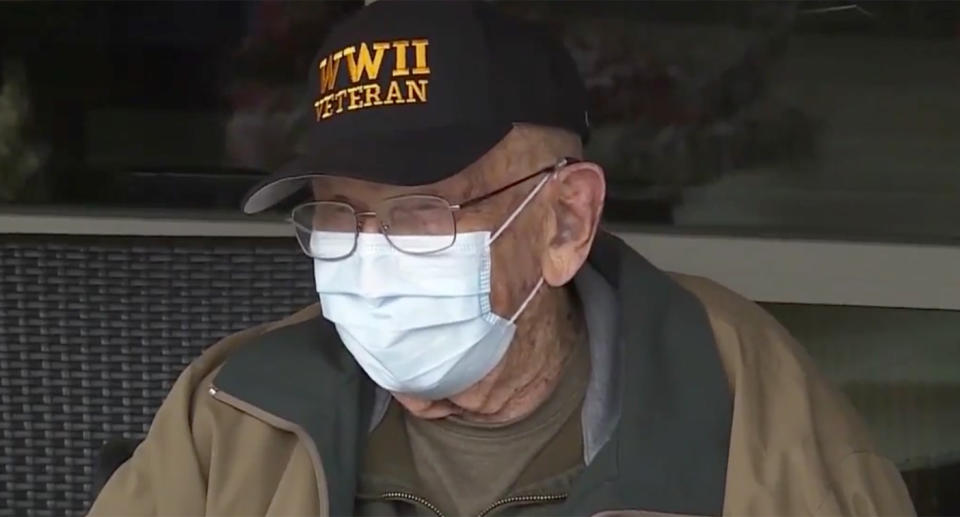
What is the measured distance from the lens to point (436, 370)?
5.43 feet

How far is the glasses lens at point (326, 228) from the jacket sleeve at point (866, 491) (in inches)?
24.4

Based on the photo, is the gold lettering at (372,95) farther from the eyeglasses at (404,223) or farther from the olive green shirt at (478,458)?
the olive green shirt at (478,458)

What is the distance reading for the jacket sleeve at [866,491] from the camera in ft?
5.22

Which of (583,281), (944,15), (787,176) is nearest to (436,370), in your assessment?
(583,281)

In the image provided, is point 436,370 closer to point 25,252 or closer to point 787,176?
point 25,252

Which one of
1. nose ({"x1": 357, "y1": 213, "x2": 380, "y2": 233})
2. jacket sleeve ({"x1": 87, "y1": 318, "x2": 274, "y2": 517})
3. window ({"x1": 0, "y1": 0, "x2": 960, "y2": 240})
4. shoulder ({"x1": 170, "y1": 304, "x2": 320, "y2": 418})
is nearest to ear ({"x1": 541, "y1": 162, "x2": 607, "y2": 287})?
nose ({"x1": 357, "y1": 213, "x2": 380, "y2": 233})

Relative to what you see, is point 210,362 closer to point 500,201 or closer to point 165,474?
point 165,474

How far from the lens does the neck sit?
1724 millimetres

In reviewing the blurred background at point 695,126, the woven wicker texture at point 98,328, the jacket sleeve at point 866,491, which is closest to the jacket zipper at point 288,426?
the woven wicker texture at point 98,328

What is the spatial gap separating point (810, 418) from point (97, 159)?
1.77m

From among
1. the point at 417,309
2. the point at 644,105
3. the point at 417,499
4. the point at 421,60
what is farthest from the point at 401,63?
the point at 644,105

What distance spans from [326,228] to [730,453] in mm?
541

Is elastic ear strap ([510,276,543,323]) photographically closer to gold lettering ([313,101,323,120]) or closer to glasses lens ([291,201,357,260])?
glasses lens ([291,201,357,260])

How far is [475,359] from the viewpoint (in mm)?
1678
